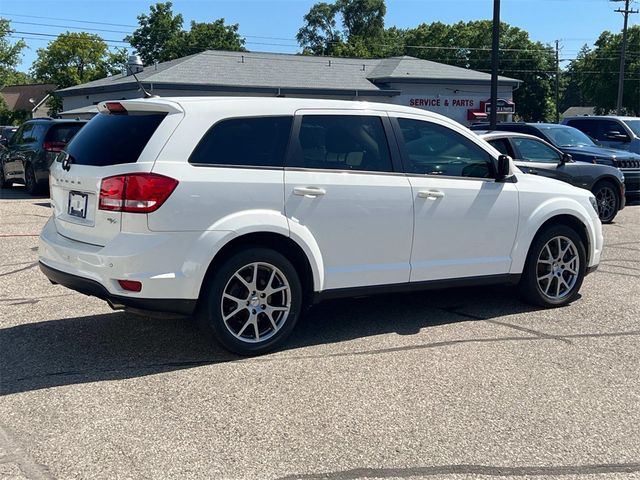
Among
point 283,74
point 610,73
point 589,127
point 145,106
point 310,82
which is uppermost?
point 610,73

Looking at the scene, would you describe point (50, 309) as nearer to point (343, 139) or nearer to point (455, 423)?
point (343, 139)

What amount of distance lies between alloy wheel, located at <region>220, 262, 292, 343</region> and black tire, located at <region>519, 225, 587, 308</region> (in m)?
2.53

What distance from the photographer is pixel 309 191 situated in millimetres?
5242

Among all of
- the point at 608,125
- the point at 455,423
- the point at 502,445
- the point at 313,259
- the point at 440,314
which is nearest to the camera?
the point at 502,445

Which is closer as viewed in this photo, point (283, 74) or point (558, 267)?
point (558, 267)

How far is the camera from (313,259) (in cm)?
527

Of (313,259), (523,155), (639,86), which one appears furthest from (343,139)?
(639,86)

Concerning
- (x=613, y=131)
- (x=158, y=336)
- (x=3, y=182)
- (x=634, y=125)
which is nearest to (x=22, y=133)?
(x=3, y=182)

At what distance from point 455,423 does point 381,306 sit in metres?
2.66

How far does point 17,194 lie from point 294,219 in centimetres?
1391

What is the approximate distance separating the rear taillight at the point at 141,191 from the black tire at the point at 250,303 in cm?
66

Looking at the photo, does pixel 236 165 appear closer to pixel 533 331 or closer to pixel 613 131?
pixel 533 331

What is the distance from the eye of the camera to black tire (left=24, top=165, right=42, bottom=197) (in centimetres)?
1609

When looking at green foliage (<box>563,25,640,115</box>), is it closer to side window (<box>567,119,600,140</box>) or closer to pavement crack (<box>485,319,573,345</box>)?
side window (<box>567,119,600,140</box>)
